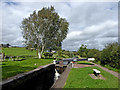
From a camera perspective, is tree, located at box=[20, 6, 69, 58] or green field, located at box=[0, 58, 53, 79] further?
tree, located at box=[20, 6, 69, 58]

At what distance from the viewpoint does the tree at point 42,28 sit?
20745mm

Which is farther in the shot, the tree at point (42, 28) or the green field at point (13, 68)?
the tree at point (42, 28)

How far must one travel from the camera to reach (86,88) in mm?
4656

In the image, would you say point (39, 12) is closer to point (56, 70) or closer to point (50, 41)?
point (50, 41)

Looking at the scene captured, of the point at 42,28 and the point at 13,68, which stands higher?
the point at 42,28

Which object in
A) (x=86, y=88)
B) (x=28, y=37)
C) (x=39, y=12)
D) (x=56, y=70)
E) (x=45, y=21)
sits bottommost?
(x=56, y=70)

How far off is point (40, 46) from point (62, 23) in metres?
8.15

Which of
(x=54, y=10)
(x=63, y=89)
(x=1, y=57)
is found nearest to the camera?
(x=63, y=89)

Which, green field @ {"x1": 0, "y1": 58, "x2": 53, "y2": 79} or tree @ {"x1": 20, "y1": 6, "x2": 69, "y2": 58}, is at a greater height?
tree @ {"x1": 20, "y1": 6, "x2": 69, "y2": 58}

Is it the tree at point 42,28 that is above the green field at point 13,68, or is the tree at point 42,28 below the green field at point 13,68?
above

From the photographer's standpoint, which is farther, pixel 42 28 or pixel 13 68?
pixel 42 28

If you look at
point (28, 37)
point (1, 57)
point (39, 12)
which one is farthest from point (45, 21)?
point (1, 57)

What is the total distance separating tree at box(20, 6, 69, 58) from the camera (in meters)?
20.7

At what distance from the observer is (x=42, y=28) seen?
20672 mm
